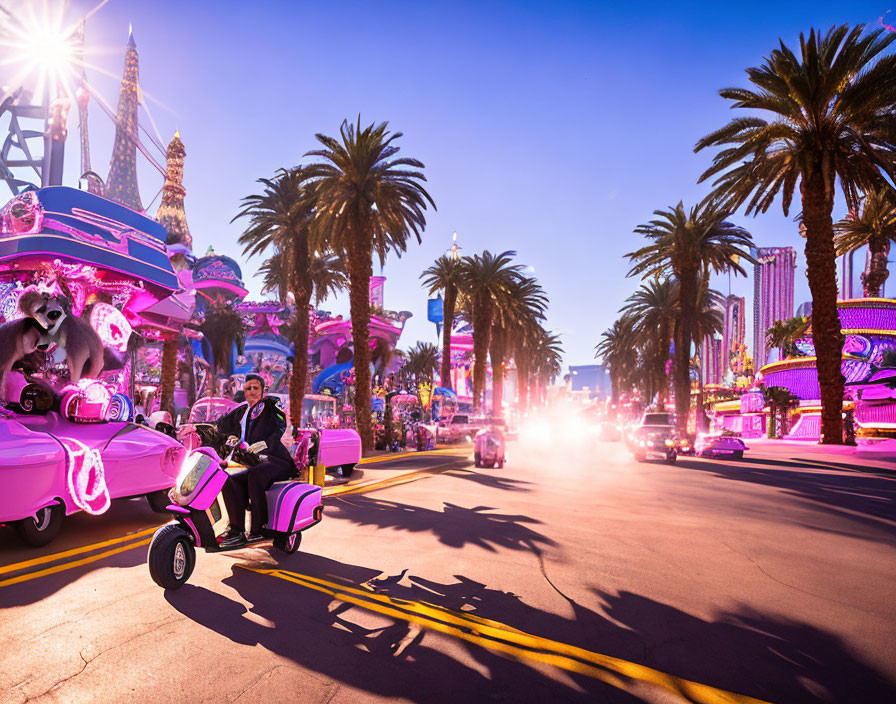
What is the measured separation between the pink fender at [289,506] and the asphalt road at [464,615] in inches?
16.1

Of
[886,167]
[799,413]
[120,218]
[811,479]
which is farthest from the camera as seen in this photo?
[799,413]

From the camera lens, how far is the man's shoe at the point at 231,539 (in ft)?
15.7

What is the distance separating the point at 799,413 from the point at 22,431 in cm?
5159

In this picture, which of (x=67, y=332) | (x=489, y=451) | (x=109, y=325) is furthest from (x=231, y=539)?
(x=489, y=451)

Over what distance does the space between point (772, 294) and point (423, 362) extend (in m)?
84.3

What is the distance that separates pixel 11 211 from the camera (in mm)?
10609

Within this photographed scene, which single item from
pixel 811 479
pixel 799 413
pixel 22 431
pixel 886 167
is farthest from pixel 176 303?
pixel 799 413

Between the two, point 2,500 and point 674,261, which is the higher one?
point 674,261

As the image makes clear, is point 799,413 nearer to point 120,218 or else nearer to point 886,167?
point 886,167

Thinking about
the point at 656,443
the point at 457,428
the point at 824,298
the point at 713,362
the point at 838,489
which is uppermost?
the point at 713,362

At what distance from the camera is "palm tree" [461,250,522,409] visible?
3459 centimetres

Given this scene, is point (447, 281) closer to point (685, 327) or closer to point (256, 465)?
point (685, 327)

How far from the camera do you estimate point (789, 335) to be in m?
48.4

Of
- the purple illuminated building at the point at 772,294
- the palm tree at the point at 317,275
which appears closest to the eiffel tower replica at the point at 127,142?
the palm tree at the point at 317,275
